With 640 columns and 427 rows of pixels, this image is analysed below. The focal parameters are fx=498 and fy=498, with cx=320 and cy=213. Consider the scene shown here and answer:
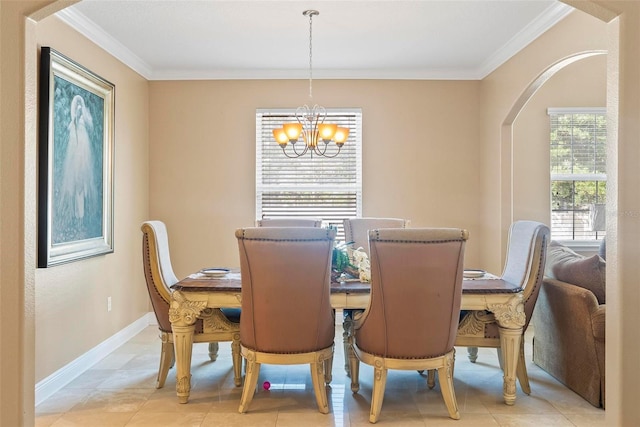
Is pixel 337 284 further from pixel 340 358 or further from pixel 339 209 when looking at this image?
pixel 339 209

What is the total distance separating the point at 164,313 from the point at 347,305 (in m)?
1.22

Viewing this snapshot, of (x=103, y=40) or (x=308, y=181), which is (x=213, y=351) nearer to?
(x=308, y=181)

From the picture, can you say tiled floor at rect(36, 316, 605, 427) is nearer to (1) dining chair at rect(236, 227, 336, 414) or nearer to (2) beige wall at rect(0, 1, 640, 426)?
(1) dining chair at rect(236, 227, 336, 414)

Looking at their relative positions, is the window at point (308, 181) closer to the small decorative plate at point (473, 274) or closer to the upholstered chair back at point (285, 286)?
the small decorative plate at point (473, 274)

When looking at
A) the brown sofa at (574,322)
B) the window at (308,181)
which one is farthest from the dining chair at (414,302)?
the window at (308,181)

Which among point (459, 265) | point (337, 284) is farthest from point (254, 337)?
point (459, 265)

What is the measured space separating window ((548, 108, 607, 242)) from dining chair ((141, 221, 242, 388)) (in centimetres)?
379

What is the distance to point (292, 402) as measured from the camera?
319 cm

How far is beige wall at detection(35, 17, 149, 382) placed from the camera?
3.39m

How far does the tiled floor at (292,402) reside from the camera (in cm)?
292

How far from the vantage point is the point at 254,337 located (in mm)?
2920

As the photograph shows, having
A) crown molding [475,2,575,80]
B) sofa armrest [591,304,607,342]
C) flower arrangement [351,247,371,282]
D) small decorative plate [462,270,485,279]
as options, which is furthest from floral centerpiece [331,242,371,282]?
crown molding [475,2,575,80]

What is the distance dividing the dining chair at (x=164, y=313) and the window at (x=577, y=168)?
3.79 meters

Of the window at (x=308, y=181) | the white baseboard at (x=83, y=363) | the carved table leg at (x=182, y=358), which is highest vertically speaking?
the window at (x=308, y=181)
